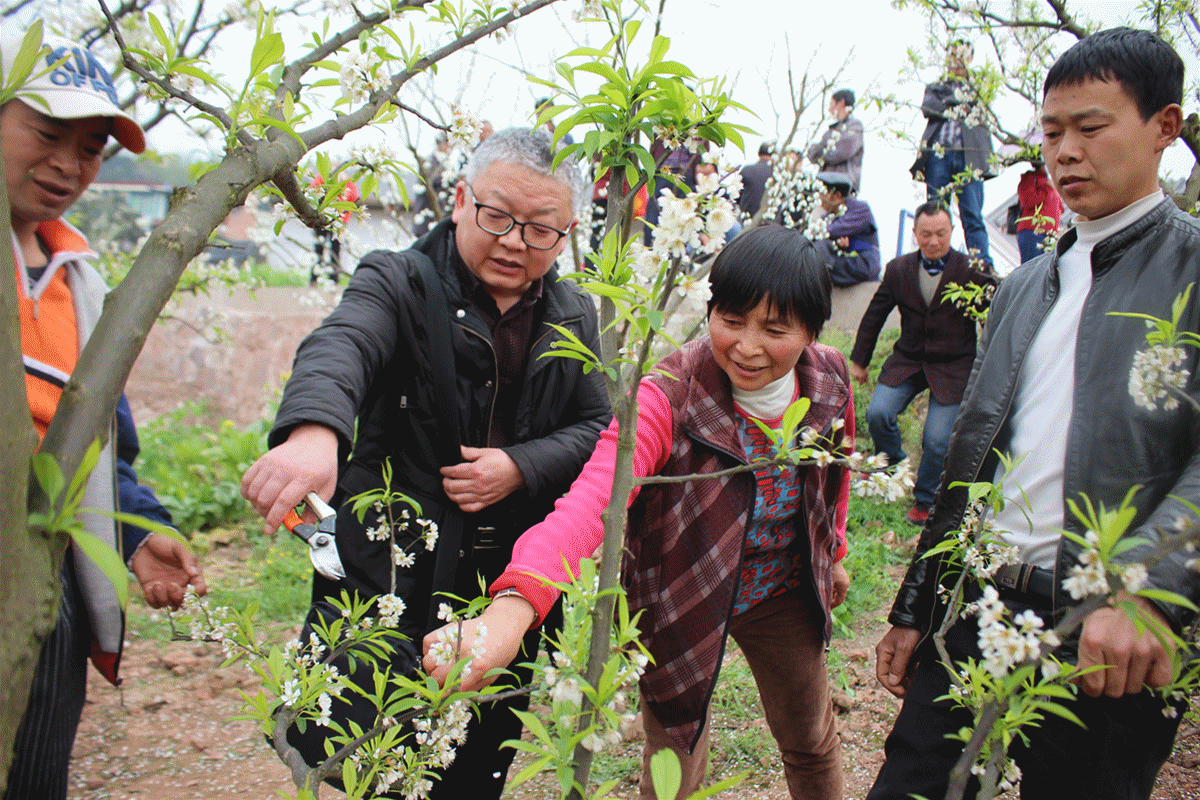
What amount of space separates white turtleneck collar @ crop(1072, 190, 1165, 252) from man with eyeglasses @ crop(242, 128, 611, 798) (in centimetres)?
125

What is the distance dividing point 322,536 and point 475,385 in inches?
37.5

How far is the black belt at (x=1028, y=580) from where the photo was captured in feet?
5.24

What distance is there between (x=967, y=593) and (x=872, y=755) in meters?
1.75

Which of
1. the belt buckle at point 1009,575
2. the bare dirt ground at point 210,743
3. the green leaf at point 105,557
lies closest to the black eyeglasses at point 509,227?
the belt buckle at point 1009,575

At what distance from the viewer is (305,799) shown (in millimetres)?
1050

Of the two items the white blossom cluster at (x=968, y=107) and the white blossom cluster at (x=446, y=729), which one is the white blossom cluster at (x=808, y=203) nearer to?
the white blossom cluster at (x=968, y=107)

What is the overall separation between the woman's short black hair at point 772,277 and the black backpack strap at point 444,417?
2.35 ft

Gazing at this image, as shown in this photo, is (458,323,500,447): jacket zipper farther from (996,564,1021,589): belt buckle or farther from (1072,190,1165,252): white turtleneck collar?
(1072,190,1165,252): white turtleneck collar

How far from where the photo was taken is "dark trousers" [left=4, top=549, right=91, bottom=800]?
4.83ft

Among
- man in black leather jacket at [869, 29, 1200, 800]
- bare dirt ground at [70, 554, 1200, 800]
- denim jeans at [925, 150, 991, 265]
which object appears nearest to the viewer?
man in black leather jacket at [869, 29, 1200, 800]

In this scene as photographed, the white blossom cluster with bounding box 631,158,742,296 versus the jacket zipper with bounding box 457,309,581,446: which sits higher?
the white blossom cluster with bounding box 631,158,742,296

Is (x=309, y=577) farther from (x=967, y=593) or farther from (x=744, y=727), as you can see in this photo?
(x=967, y=593)

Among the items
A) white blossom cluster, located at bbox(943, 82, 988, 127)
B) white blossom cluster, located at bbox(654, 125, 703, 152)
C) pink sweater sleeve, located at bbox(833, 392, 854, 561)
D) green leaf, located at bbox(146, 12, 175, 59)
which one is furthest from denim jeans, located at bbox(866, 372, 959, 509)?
green leaf, located at bbox(146, 12, 175, 59)

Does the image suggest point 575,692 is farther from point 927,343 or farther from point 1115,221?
point 927,343
